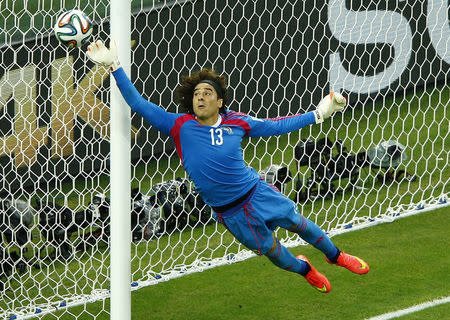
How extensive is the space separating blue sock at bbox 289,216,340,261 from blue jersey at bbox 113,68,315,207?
0.45m

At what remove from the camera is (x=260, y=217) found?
5598 millimetres

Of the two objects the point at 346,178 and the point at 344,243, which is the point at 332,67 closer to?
the point at 346,178

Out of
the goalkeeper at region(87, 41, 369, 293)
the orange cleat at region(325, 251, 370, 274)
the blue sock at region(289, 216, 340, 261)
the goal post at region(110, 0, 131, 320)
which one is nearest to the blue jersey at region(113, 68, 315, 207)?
the goalkeeper at region(87, 41, 369, 293)

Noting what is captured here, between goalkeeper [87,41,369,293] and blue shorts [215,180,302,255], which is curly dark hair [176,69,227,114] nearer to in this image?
goalkeeper [87,41,369,293]

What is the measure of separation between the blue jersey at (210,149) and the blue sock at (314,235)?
45 centimetres

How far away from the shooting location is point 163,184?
767cm

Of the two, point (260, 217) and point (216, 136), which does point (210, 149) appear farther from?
point (260, 217)

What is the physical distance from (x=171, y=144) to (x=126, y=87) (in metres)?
3.78

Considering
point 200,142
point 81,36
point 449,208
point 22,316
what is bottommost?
point 22,316

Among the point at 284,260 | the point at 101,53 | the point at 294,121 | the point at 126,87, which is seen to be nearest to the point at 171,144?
the point at 284,260

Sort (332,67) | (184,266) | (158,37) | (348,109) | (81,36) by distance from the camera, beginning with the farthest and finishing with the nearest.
Result: (348,109), (332,67), (158,37), (184,266), (81,36)

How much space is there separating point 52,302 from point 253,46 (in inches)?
123

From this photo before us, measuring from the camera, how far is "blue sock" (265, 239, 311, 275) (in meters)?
5.80

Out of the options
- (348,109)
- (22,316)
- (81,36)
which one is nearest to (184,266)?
(22,316)
